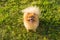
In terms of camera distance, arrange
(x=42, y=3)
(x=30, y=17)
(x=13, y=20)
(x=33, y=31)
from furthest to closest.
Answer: (x=42, y=3)
(x=13, y=20)
(x=33, y=31)
(x=30, y=17)

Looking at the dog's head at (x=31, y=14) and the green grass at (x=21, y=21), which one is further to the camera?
the green grass at (x=21, y=21)

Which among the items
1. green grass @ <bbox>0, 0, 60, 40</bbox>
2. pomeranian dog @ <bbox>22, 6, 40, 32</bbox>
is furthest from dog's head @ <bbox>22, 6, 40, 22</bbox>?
green grass @ <bbox>0, 0, 60, 40</bbox>

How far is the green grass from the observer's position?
15.4 feet

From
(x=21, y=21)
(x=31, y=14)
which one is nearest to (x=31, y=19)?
(x=31, y=14)

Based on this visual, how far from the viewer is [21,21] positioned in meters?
5.01

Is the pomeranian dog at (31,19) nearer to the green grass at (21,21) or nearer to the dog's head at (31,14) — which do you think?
the dog's head at (31,14)

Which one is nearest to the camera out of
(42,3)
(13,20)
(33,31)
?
(33,31)

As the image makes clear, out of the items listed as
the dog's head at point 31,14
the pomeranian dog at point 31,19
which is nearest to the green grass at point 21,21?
the pomeranian dog at point 31,19

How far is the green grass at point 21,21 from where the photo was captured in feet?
15.4

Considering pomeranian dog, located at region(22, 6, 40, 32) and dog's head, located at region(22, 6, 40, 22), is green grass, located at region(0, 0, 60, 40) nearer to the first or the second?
pomeranian dog, located at region(22, 6, 40, 32)

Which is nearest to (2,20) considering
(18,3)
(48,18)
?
(18,3)

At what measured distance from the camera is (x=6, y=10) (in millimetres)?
5297

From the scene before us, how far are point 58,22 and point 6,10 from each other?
1.32 m

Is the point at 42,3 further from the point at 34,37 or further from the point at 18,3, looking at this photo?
the point at 34,37
